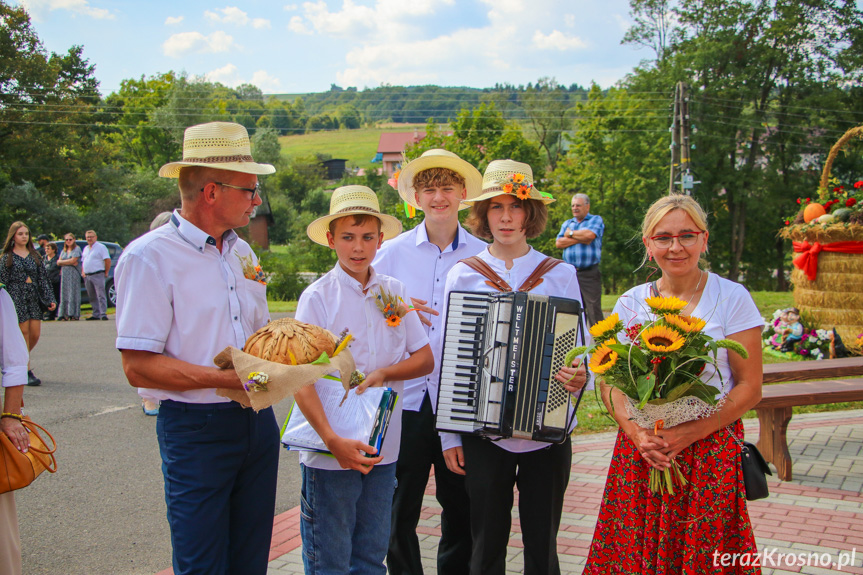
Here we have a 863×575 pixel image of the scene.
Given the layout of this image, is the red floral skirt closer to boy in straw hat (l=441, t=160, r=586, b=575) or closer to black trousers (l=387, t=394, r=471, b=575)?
boy in straw hat (l=441, t=160, r=586, b=575)

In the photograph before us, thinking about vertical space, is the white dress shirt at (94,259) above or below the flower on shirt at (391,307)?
below

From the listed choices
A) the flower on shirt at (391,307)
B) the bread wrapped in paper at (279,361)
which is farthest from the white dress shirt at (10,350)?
the flower on shirt at (391,307)

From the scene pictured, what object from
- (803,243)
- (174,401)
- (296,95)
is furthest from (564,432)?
(296,95)

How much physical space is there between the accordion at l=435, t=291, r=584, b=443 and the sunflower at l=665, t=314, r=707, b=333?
50 cm

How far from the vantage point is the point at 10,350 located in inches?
125

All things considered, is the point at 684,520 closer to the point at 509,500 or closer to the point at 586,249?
the point at 509,500

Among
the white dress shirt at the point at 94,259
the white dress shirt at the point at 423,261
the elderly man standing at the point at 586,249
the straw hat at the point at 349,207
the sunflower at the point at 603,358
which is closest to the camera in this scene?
the sunflower at the point at 603,358

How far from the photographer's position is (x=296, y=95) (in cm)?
16412

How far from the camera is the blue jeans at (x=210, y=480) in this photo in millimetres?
2492

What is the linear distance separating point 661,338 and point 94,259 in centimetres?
1597

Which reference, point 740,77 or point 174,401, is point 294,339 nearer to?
point 174,401

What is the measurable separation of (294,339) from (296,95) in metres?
173

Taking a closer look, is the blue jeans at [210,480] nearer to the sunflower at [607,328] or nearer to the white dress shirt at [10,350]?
the white dress shirt at [10,350]

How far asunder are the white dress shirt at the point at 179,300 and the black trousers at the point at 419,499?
1217mm
